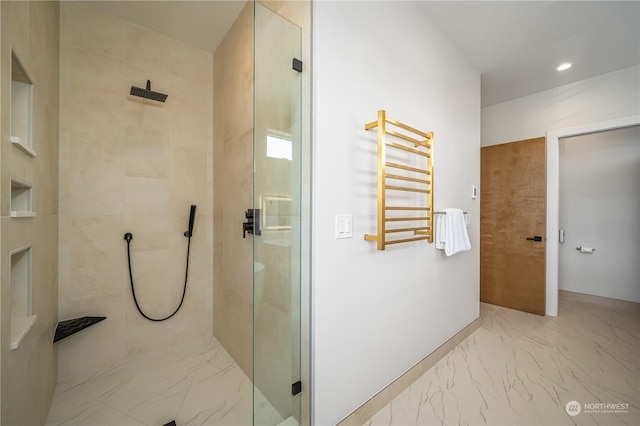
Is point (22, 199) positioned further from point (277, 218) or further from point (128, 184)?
point (277, 218)

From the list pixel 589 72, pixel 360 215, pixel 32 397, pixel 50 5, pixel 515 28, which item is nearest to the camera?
pixel 32 397

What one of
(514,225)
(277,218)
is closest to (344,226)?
(277,218)

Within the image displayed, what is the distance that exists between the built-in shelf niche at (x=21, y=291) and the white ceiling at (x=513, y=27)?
6.09ft

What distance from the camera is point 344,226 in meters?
1.36

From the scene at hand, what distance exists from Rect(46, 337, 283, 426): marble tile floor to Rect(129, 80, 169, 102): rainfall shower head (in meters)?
2.08

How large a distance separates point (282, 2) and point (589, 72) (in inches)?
126

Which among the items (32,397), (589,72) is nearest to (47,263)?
(32,397)

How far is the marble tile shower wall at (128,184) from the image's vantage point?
1.86 m

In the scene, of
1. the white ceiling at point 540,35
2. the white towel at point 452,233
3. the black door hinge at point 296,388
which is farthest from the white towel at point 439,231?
the white ceiling at point 540,35

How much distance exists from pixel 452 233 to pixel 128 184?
8.39 feet

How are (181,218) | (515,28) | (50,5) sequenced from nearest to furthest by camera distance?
(50,5) < (515,28) < (181,218)

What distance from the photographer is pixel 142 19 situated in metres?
2.04

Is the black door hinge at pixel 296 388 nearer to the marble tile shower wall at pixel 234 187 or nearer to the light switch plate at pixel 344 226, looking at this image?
the marble tile shower wall at pixel 234 187

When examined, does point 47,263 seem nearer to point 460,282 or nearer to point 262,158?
point 262,158
